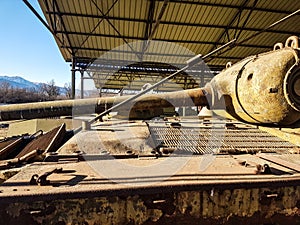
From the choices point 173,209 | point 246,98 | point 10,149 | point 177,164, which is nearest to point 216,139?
point 246,98

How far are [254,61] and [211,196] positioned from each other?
1.81m

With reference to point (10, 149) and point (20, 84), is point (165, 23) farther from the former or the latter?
point (20, 84)

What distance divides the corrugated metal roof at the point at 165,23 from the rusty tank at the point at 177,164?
21.7 feet

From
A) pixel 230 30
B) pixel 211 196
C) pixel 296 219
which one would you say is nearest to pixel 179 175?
pixel 211 196

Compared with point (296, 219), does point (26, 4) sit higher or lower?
higher

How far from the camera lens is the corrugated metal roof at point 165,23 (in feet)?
32.2

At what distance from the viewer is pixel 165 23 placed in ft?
35.3

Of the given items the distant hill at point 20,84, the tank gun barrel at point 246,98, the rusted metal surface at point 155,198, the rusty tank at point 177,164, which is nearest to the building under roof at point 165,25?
the tank gun barrel at point 246,98

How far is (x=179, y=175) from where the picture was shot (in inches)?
90.3

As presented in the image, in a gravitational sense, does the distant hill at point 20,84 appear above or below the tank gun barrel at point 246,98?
above

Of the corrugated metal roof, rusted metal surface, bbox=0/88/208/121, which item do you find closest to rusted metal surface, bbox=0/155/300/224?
rusted metal surface, bbox=0/88/208/121

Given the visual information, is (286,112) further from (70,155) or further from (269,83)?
(70,155)

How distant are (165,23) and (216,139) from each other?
8.24 metres

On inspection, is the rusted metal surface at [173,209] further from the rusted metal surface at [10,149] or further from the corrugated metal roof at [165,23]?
the corrugated metal roof at [165,23]
